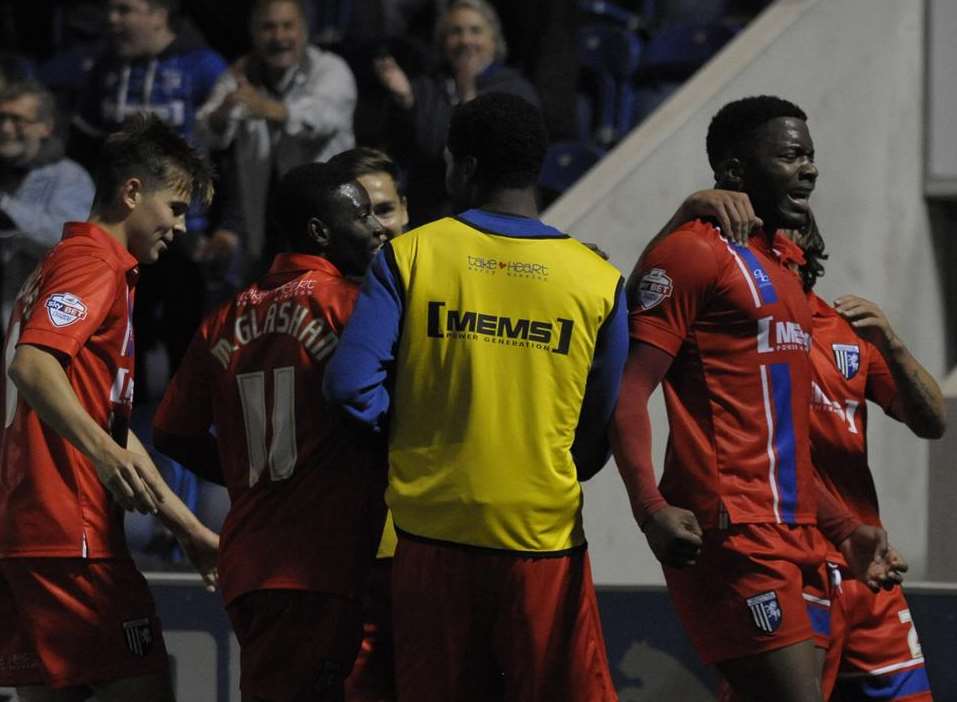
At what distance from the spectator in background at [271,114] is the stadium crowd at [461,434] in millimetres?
3085

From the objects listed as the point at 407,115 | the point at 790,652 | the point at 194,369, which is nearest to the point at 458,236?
the point at 194,369

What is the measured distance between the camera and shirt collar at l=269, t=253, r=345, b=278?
460cm

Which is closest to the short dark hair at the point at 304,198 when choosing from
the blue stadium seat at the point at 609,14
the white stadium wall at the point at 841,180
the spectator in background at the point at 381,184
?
the spectator in background at the point at 381,184

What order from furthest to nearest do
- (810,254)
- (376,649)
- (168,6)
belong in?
(168,6)
(810,254)
(376,649)

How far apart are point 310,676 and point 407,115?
170 inches

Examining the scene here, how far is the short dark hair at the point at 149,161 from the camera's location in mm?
4891

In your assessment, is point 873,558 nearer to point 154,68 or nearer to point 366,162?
point 366,162

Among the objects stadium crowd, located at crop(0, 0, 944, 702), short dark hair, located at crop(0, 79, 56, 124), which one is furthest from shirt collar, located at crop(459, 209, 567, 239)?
short dark hair, located at crop(0, 79, 56, 124)

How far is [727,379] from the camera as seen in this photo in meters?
4.51

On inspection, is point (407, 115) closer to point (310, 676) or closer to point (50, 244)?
point (50, 244)

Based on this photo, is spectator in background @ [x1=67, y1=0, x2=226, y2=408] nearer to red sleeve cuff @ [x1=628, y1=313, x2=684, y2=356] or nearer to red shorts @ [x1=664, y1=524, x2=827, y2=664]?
red sleeve cuff @ [x1=628, y1=313, x2=684, y2=356]

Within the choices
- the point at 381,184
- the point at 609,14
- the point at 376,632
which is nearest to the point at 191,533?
the point at 376,632

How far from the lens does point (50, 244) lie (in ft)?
27.0

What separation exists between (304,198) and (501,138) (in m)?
0.72
